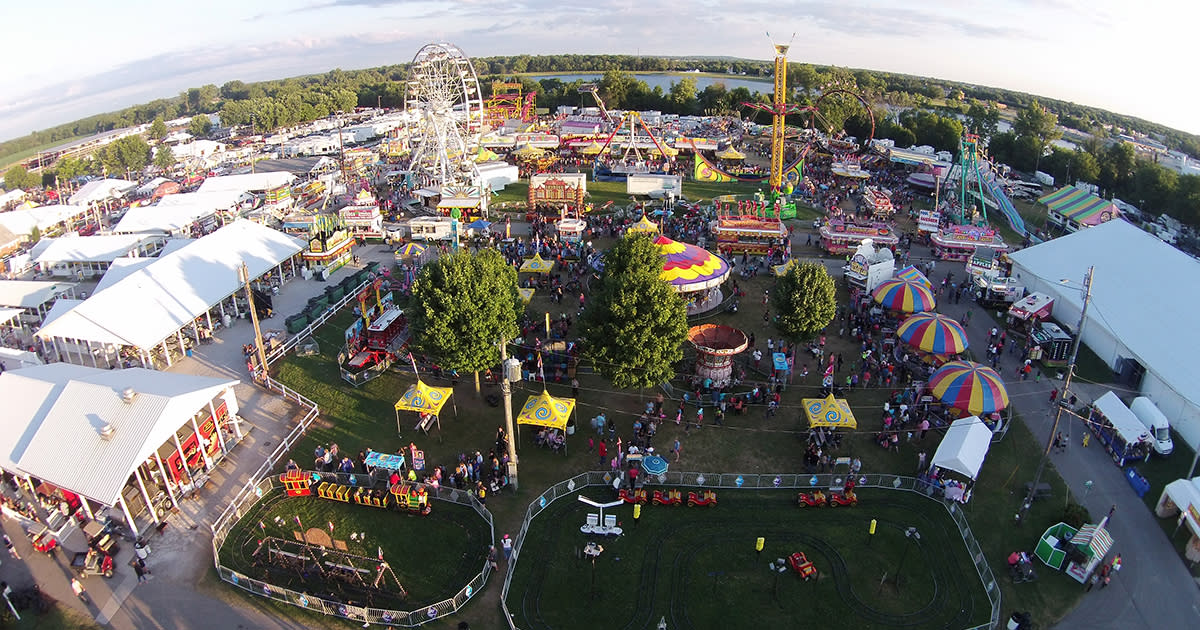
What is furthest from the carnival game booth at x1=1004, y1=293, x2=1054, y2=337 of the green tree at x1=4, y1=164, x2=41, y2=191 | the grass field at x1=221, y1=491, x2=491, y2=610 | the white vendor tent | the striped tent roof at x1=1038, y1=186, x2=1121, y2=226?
the green tree at x1=4, y1=164, x2=41, y2=191

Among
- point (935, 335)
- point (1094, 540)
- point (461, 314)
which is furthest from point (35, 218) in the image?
point (1094, 540)

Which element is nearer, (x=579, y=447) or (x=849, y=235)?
(x=579, y=447)

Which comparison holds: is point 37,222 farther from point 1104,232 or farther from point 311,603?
point 1104,232

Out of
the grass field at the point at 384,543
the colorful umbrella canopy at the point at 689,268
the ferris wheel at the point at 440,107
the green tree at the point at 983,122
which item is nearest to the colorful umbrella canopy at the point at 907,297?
the colorful umbrella canopy at the point at 689,268

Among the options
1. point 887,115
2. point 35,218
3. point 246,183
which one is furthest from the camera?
point 887,115

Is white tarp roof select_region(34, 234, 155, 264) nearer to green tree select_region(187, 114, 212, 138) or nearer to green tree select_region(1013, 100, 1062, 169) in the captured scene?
green tree select_region(187, 114, 212, 138)

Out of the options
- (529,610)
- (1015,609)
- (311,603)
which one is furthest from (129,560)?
(1015,609)

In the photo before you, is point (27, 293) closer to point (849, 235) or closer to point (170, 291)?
point (170, 291)
